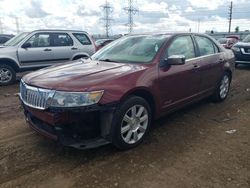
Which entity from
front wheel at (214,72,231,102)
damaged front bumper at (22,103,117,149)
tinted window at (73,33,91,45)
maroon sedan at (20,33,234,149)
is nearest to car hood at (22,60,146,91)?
maroon sedan at (20,33,234,149)

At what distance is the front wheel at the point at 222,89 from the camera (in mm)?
6359

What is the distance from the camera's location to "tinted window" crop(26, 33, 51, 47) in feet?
30.9

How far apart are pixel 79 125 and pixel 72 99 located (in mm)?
Result: 347

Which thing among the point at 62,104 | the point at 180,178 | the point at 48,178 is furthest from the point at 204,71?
the point at 48,178

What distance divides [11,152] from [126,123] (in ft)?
5.36

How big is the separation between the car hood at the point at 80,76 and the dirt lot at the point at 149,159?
0.96m

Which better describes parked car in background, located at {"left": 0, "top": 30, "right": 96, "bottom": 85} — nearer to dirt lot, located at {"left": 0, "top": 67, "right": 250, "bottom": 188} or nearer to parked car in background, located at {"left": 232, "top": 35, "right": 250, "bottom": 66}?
dirt lot, located at {"left": 0, "top": 67, "right": 250, "bottom": 188}

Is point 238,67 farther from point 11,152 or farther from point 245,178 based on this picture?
point 11,152

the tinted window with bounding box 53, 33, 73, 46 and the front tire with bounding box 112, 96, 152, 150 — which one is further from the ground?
the tinted window with bounding box 53, 33, 73, 46

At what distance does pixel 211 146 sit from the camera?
4172mm

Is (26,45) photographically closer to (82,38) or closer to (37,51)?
(37,51)

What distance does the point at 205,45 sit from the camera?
5.91m

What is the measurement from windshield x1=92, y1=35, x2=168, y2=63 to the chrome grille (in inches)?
58.3

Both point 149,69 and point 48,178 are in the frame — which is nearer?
point 48,178
